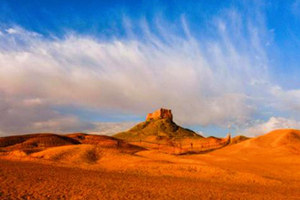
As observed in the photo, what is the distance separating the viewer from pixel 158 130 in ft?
482

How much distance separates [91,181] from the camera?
21531mm

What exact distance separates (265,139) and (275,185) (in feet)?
167

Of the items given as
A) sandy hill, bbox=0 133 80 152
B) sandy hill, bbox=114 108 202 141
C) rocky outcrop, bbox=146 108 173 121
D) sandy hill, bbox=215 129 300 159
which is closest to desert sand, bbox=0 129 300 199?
sandy hill, bbox=215 129 300 159

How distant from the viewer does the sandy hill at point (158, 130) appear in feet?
448

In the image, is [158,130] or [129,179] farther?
[158,130]

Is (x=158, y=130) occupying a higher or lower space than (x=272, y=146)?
higher

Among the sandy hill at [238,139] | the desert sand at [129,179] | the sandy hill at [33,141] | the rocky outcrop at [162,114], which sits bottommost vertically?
the desert sand at [129,179]

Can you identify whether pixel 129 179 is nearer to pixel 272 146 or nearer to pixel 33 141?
pixel 33 141

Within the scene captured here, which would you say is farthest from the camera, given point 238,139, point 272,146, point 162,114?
point 162,114

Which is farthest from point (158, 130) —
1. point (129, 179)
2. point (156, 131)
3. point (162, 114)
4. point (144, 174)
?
point (129, 179)

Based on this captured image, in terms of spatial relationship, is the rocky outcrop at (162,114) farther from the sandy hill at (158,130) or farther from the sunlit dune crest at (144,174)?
the sunlit dune crest at (144,174)

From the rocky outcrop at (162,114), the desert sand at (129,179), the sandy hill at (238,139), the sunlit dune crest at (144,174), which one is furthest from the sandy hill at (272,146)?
the rocky outcrop at (162,114)

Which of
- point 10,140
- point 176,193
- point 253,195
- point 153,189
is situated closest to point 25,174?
point 153,189

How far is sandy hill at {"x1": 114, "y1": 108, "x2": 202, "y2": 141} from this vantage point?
448ft
